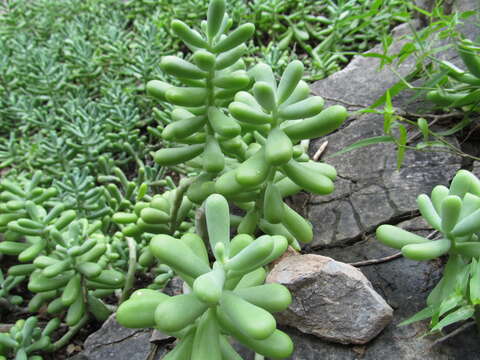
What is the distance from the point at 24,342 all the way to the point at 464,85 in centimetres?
160

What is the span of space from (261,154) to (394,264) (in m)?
0.49

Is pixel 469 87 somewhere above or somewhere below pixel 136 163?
above

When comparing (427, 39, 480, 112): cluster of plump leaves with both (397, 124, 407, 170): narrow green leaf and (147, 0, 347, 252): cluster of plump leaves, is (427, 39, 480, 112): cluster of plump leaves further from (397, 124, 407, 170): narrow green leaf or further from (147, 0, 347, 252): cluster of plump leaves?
(147, 0, 347, 252): cluster of plump leaves

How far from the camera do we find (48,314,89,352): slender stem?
1296mm

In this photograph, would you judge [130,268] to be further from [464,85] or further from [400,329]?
[464,85]

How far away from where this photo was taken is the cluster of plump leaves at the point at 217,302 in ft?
2.44

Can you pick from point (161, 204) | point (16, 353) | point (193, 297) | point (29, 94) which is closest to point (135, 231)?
point (161, 204)

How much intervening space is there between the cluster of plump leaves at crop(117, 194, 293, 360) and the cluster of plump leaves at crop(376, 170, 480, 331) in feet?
Answer: 0.98

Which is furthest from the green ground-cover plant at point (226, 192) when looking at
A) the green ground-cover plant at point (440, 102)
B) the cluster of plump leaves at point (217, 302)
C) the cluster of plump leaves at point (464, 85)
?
the cluster of plump leaves at point (464, 85)

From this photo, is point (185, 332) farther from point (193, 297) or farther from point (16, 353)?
point (16, 353)

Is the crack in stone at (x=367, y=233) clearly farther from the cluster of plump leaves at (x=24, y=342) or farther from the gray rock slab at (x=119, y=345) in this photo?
the cluster of plump leaves at (x=24, y=342)

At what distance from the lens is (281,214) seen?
104 cm

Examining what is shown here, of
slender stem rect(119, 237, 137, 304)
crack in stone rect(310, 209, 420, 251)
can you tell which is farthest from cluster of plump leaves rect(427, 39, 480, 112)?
slender stem rect(119, 237, 137, 304)

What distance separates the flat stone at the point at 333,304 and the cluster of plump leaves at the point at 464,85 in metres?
0.71
